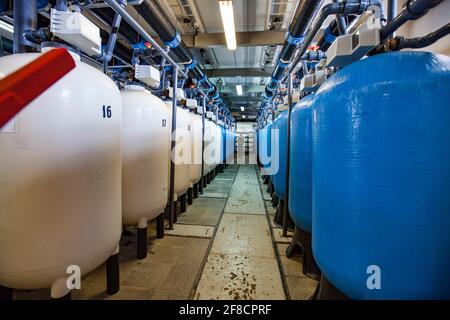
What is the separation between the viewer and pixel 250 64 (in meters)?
4.86

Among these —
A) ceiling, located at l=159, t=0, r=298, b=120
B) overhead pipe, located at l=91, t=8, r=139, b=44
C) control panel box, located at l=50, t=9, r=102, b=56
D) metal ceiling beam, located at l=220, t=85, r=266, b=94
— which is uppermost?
metal ceiling beam, located at l=220, t=85, r=266, b=94

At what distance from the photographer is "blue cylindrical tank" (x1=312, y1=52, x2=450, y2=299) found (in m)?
0.63

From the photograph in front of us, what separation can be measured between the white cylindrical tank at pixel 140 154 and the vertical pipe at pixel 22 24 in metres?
0.53

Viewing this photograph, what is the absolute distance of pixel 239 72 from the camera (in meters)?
4.99

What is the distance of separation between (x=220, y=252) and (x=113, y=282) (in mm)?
812

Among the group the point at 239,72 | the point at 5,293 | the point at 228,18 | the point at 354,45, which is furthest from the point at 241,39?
the point at 5,293

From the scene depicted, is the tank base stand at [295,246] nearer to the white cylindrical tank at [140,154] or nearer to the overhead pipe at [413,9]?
the white cylindrical tank at [140,154]

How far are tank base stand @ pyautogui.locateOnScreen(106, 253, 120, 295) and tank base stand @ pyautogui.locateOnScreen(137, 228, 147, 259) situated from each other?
1.20 feet

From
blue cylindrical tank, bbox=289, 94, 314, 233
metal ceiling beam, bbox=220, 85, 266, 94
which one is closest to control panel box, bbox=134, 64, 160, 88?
blue cylindrical tank, bbox=289, 94, 314, 233

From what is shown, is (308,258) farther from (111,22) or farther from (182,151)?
(111,22)

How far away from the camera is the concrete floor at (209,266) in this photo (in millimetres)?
1291

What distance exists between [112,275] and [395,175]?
Answer: 57.9 inches

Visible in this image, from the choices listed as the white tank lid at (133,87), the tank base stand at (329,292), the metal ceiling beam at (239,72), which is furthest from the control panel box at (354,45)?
the metal ceiling beam at (239,72)

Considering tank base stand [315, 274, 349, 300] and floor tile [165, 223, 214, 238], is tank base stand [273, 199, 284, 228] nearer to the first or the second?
floor tile [165, 223, 214, 238]
